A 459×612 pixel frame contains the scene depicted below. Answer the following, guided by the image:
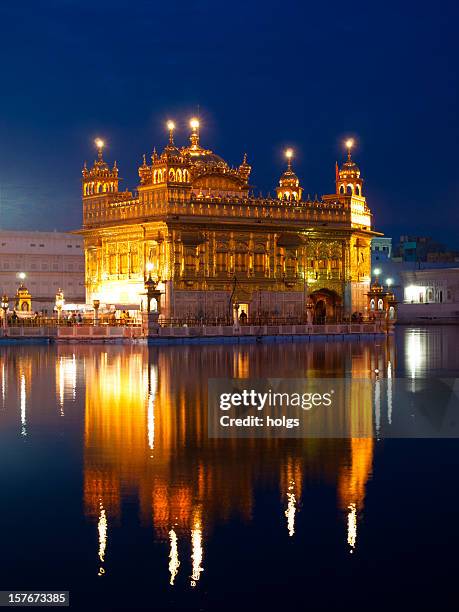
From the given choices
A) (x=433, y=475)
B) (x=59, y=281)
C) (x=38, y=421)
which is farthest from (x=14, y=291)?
(x=433, y=475)

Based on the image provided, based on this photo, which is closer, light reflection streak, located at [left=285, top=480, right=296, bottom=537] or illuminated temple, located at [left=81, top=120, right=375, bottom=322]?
light reflection streak, located at [left=285, top=480, right=296, bottom=537]

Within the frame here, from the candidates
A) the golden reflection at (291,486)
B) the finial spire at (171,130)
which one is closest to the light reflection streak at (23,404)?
the golden reflection at (291,486)

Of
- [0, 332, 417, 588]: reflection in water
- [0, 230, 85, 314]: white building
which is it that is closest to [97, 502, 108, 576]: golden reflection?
[0, 332, 417, 588]: reflection in water

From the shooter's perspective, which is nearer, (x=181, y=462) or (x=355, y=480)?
(x=355, y=480)

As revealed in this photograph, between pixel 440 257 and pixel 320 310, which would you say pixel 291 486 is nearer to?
pixel 320 310

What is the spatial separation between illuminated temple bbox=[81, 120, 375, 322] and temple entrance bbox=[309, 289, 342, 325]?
0.20 ft

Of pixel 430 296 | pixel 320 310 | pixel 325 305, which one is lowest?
pixel 320 310

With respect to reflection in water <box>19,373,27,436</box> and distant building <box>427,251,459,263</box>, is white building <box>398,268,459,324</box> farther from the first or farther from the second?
reflection in water <box>19,373,27,436</box>

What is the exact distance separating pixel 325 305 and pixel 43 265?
29.3 meters

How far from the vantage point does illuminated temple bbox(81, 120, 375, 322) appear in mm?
51250

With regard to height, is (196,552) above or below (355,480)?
below

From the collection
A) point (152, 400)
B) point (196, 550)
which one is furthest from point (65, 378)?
point (196, 550)

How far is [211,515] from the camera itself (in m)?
9.70

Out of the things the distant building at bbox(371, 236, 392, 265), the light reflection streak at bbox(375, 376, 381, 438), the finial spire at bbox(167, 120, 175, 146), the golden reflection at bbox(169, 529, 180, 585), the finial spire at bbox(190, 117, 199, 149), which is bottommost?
the golden reflection at bbox(169, 529, 180, 585)
